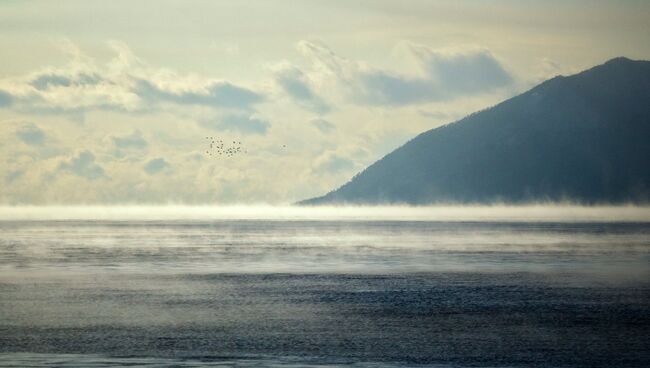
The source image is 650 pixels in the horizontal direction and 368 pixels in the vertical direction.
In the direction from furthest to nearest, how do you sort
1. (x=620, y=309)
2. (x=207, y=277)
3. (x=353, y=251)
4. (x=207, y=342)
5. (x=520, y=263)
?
(x=353, y=251), (x=520, y=263), (x=207, y=277), (x=620, y=309), (x=207, y=342)

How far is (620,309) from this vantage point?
68250 millimetres

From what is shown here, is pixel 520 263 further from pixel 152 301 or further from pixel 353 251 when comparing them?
pixel 152 301

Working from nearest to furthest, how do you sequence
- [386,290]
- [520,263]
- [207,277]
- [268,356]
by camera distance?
[268,356] < [386,290] < [207,277] < [520,263]

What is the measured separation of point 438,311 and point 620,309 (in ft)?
39.6

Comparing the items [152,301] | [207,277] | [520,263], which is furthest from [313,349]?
[520,263]

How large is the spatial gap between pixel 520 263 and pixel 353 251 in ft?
136

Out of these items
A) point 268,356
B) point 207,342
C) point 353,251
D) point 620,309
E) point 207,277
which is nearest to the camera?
point 268,356

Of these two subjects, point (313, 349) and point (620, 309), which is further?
point (620, 309)

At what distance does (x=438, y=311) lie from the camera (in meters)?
68.4

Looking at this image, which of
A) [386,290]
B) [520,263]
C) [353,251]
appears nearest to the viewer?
[386,290]

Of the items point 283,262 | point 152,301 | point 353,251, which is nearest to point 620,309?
point 152,301

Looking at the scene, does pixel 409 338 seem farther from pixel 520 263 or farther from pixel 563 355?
pixel 520 263

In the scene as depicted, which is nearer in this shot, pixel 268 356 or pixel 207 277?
pixel 268 356

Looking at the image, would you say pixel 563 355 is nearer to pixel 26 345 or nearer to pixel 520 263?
pixel 26 345
